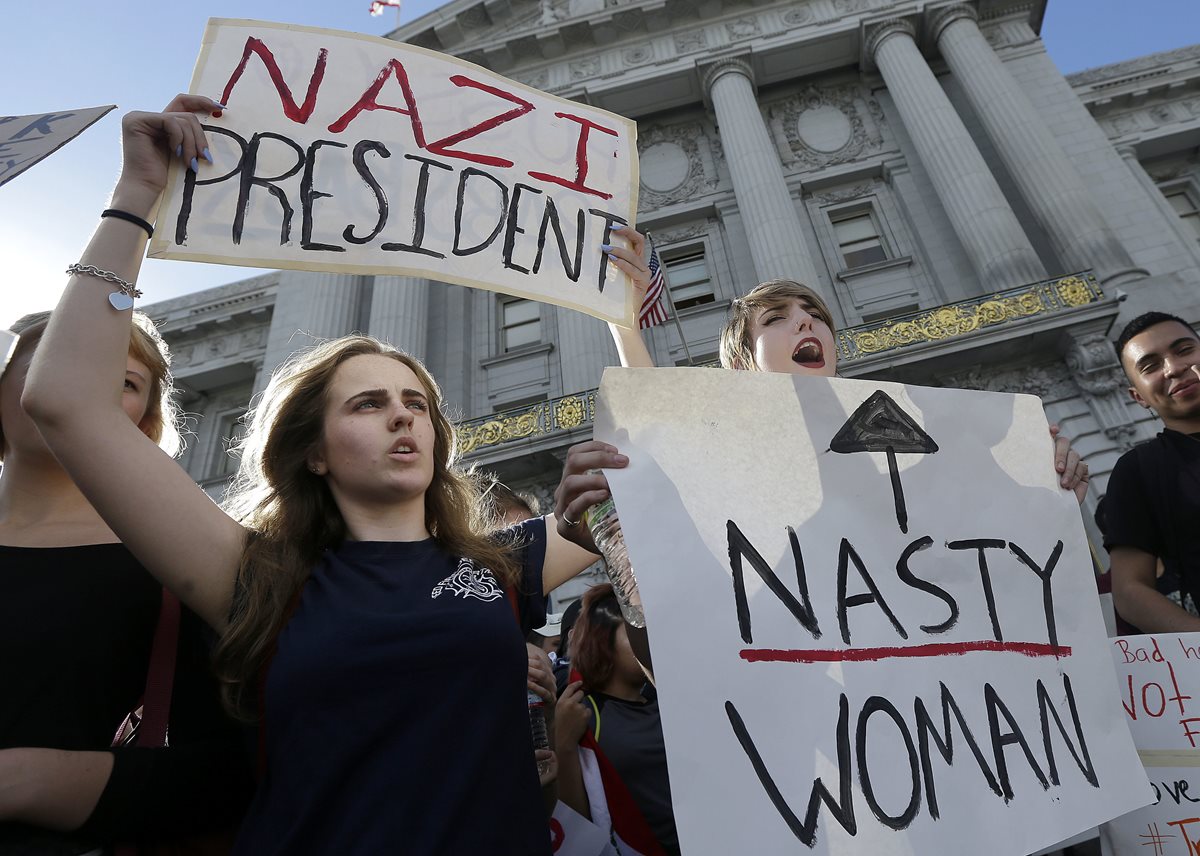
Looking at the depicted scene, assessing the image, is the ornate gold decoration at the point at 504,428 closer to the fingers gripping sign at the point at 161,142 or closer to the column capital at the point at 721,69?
the column capital at the point at 721,69

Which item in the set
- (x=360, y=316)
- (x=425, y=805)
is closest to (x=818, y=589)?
(x=425, y=805)

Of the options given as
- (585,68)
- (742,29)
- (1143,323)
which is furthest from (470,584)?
(742,29)

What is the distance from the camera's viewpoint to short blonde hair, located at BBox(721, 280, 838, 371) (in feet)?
7.90

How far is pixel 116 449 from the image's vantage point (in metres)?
1.29

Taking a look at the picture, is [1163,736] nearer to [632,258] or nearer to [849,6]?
[632,258]

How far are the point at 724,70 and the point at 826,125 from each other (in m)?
3.09

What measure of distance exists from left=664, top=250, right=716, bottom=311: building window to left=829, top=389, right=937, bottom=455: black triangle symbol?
49.9 feet

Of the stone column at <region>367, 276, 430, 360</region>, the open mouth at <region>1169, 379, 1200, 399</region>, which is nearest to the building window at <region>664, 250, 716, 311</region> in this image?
the stone column at <region>367, 276, 430, 360</region>

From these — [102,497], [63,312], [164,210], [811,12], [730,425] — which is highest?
[811,12]

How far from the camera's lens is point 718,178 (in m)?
18.8

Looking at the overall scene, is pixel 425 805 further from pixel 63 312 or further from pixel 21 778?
pixel 63 312

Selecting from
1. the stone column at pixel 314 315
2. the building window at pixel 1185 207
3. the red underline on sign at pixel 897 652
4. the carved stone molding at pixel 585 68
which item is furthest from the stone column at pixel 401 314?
the building window at pixel 1185 207

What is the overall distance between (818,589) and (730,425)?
1.29ft

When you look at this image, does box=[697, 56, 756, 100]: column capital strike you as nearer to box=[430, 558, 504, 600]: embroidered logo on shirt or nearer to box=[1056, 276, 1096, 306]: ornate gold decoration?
box=[1056, 276, 1096, 306]: ornate gold decoration
